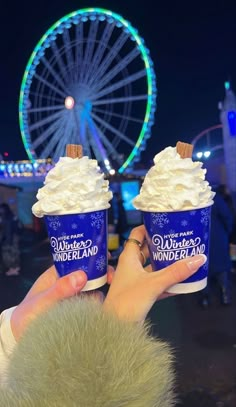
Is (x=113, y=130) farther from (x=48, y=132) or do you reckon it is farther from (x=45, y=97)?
(x=45, y=97)

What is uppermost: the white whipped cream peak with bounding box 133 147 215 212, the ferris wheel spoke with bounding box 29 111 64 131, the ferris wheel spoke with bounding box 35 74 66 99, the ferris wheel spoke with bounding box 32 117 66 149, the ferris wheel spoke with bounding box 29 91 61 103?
the ferris wheel spoke with bounding box 35 74 66 99

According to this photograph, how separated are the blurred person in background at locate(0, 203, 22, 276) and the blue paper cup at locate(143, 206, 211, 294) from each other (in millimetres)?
6044

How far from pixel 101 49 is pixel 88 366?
44.4 feet

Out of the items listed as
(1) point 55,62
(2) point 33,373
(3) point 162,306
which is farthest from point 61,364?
(1) point 55,62

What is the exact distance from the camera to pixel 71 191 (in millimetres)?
1136

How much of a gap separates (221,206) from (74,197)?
10.8ft

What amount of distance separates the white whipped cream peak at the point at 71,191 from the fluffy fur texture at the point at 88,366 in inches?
16.8

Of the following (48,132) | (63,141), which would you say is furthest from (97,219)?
(48,132)

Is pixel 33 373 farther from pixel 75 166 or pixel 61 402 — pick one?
pixel 75 166

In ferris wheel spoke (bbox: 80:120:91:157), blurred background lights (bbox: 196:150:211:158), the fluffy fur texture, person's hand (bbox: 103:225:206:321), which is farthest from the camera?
blurred background lights (bbox: 196:150:211:158)

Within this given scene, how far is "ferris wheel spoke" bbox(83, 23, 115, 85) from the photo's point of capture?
42.3 feet

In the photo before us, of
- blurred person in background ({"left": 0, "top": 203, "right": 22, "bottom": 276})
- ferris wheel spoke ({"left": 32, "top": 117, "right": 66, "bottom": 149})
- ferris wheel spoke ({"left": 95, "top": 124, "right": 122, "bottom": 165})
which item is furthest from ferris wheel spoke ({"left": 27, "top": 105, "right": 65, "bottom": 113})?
blurred person in background ({"left": 0, "top": 203, "right": 22, "bottom": 276})

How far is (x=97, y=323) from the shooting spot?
28.5 inches

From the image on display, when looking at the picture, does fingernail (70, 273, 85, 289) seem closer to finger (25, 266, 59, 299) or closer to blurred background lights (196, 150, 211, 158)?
finger (25, 266, 59, 299)
